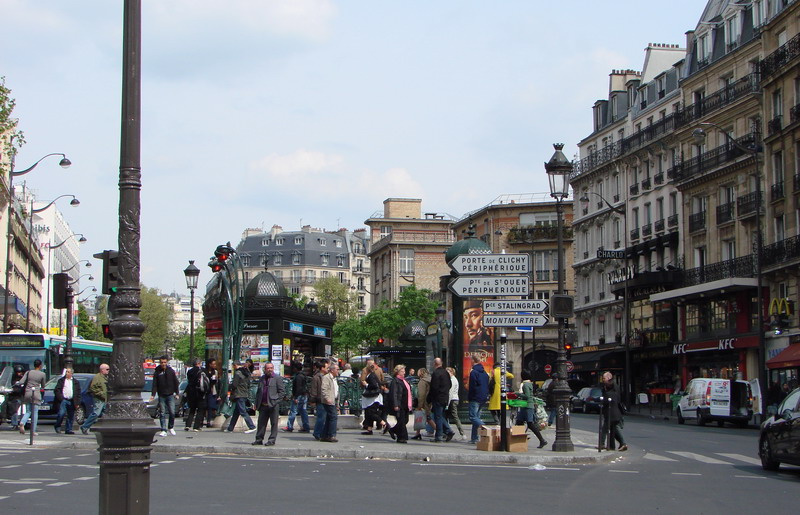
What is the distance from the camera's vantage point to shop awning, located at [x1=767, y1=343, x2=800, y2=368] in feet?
132

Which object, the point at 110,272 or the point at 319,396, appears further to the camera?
the point at 319,396

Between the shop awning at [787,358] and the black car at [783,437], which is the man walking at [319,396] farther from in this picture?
the shop awning at [787,358]

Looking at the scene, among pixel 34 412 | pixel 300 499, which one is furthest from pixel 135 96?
pixel 34 412

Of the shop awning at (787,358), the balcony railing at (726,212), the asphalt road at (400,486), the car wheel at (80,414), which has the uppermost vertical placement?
the balcony railing at (726,212)

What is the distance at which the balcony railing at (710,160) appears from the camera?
162 ft

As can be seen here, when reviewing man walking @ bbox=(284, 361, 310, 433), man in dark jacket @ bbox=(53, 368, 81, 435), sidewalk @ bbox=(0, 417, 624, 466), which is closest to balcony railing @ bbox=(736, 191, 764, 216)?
sidewalk @ bbox=(0, 417, 624, 466)

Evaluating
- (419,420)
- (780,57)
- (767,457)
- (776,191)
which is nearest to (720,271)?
(776,191)

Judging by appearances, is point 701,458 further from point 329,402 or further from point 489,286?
point 329,402

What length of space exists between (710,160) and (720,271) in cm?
564

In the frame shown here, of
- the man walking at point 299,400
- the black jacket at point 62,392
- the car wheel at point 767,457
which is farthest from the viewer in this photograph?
the black jacket at point 62,392

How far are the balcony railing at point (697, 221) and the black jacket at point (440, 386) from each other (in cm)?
3575

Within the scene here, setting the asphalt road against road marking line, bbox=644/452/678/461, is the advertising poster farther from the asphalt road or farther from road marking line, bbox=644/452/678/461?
the asphalt road

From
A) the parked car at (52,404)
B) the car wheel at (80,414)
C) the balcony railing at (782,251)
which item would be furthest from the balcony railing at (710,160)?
the car wheel at (80,414)

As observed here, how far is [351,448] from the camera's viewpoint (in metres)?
19.7
